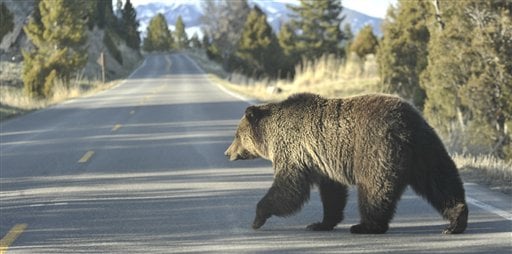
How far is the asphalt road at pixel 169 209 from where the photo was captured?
5.61 meters

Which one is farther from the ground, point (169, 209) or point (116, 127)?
point (169, 209)

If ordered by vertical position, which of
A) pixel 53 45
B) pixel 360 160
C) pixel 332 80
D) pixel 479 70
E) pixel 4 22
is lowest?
pixel 332 80

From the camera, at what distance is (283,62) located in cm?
5850

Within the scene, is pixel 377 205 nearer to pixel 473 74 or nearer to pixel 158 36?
pixel 473 74

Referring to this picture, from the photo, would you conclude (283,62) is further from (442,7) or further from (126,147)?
(126,147)

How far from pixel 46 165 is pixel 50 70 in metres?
26.6

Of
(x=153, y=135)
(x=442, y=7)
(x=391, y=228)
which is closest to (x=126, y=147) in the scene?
(x=153, y=135)

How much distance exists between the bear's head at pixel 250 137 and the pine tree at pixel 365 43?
41073mm

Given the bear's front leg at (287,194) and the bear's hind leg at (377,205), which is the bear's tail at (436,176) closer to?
the bear's hind leg at (377,205)

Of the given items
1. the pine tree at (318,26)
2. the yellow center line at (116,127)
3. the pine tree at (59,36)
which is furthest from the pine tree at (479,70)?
the pine tree at (318,26)

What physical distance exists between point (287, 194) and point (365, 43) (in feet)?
143

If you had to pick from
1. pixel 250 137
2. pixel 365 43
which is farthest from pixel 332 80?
pixel 250 137

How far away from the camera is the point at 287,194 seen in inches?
220

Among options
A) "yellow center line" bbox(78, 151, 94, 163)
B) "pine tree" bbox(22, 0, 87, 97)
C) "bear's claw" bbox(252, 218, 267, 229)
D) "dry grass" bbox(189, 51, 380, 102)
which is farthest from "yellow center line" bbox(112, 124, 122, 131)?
"pine tree" bbox(22, 0, 87, 97)
